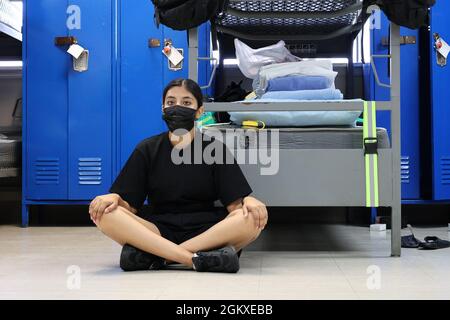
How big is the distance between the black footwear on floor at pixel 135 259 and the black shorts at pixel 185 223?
0.14 metres

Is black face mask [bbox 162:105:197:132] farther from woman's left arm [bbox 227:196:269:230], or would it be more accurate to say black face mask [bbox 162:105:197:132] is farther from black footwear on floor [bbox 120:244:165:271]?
black footwear on floor [bbox 120:244:165:271]

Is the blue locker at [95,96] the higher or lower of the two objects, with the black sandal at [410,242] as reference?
higher

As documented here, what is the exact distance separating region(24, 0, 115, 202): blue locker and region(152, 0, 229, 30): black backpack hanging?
1.41 meters

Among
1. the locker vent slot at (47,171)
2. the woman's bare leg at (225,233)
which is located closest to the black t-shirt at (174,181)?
the woman's bare leg at (225,233)

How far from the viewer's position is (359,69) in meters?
3.88

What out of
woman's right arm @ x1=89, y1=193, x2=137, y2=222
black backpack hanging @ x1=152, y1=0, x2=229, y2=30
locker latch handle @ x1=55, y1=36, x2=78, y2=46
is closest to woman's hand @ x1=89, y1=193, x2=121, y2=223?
woman's right arm @ x1=89, y1=193, x2=137, y2=222

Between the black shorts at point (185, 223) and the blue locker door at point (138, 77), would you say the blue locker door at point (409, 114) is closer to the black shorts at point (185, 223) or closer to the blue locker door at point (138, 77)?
the blue locker door at point (138, 77)

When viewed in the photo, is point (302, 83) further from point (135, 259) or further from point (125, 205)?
point (135, 259)

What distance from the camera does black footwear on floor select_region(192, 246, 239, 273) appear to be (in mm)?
1968

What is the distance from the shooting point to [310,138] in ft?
8.14

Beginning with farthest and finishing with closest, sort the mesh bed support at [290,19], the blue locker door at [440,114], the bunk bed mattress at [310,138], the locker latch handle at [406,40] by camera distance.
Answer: the locker latch handle at [406,40], the blue locker door at [440,114], the mesh bed support at [290,19], the bunk bed mattress at [310,138]

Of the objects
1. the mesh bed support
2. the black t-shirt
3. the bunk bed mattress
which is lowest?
the black t-shirt

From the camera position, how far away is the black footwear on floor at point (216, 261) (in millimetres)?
1968

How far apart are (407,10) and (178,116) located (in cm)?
112
